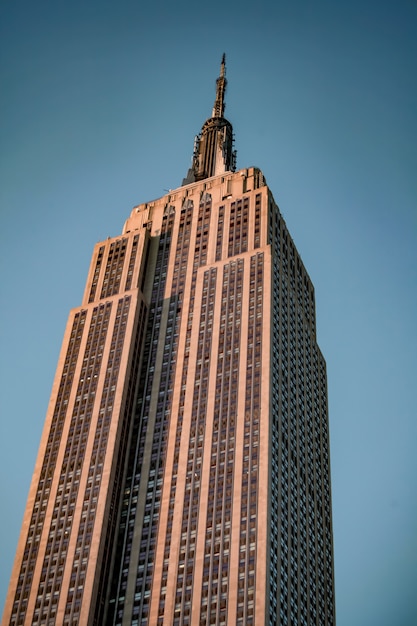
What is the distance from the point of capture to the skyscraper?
154500 millimetres

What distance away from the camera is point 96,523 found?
165500mm

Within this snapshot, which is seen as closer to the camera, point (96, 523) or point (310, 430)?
point (96, 523)

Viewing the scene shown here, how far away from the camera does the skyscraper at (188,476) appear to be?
15450 centimetres

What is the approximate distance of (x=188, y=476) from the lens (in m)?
167

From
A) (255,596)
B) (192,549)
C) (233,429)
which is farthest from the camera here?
(233,429)

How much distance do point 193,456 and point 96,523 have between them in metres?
19.0

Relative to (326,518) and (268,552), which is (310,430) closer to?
(326,518)

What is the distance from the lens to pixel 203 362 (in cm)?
18438

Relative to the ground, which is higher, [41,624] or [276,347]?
[276,347]

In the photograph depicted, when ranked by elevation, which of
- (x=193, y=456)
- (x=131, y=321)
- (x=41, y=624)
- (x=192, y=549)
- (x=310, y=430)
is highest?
(x=131, y=321)

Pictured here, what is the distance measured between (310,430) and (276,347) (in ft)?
57.5

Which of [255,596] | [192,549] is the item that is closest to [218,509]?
[192,549]

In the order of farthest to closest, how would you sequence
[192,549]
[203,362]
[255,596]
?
[203,362] < [192,549] < [255,596]

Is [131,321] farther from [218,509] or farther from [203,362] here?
[218,509]
